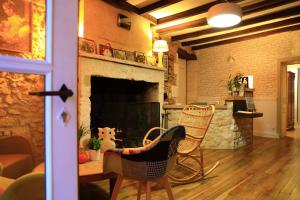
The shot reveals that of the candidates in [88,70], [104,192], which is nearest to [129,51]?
[88,70]

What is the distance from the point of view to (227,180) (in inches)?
113

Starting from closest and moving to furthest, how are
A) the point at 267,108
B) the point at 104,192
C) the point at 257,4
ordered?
the point at 104,192
the point at 257,4
the point at 267,108

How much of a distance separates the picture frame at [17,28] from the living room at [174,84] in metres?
0.11

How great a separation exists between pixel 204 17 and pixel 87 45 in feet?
9.26

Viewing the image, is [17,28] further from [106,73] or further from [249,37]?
[249,37]

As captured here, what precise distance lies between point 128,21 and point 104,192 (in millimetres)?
3243

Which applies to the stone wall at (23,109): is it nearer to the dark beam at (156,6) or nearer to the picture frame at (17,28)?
the picture frame at (17,28)

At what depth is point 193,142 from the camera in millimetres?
3020

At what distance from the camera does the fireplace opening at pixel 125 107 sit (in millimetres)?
3943

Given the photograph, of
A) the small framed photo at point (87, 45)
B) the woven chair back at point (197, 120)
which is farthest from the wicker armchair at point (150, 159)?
the small framed photo at point (87, 45)

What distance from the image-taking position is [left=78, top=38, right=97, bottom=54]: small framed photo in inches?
140

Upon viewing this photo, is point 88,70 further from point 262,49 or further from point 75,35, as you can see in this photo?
point 262,49

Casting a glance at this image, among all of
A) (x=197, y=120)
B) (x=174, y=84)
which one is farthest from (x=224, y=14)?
(x=174, y=84)

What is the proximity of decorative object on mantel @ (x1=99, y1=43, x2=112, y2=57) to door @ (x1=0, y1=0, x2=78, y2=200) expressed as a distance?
3155 mm
